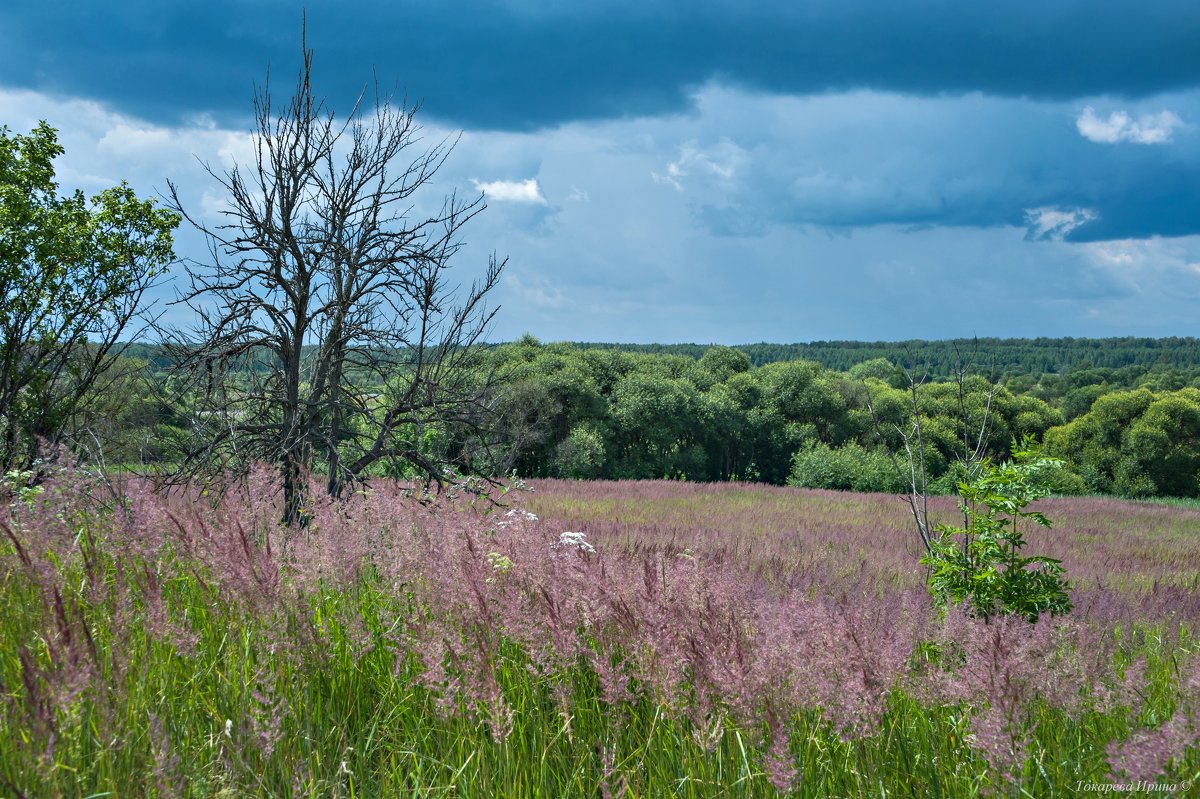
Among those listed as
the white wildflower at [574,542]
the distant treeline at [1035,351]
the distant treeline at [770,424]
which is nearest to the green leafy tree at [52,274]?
the distant treeline at [770,424]

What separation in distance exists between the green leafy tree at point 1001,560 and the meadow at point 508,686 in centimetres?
104

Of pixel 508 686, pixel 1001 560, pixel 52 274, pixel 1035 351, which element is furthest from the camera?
pixel 1035 351

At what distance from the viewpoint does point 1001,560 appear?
5344mm

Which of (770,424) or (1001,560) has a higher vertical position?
(1001,560)

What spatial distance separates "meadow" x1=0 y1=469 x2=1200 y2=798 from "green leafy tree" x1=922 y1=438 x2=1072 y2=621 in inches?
41.0

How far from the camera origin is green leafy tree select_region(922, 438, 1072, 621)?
5172mm

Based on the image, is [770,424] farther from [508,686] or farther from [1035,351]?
[1035,351]

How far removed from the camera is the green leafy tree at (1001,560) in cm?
517

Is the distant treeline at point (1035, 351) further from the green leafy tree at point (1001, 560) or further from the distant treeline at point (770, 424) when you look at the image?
the green leafy tree at point (1001, 560)

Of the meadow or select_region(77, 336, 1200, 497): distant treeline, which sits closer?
the meadow

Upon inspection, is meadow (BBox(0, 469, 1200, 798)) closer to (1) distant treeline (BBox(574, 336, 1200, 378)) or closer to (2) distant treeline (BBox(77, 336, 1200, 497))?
(2) distant treeline (BBox(77, 336, 1200, 497))

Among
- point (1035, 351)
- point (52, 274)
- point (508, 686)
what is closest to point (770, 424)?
point (52, 274)

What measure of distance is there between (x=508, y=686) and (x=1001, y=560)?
12.1 ft

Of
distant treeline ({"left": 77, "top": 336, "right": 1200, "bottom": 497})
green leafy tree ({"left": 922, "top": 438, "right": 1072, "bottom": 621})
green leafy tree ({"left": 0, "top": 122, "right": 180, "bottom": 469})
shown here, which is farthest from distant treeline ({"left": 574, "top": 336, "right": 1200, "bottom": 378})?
green leafy tree ({"left": 922, "top": 438, "right": 1072, "bottom": 621})
